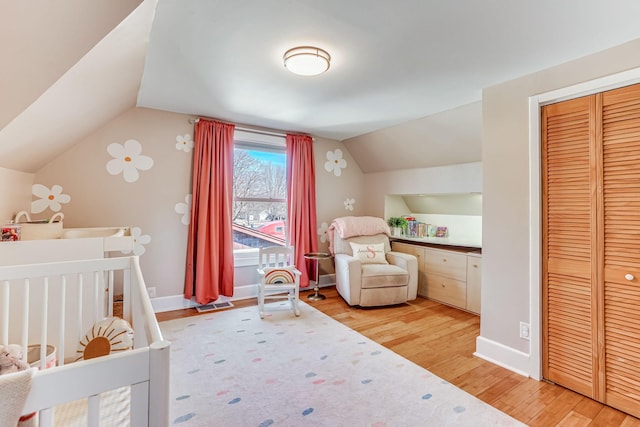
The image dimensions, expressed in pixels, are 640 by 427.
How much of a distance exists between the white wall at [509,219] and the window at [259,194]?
2537mm

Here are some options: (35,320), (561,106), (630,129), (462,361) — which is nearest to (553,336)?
(462,361)

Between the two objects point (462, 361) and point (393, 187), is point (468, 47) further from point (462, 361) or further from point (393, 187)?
point (393, 187)

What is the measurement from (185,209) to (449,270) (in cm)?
318

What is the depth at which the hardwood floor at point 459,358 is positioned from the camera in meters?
1.70

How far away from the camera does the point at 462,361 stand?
226cm

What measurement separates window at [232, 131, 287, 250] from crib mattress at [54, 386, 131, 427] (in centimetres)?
267

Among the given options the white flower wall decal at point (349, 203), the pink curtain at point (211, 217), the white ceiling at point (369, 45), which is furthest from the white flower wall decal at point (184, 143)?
the white flower wall decal at point (349, 203)

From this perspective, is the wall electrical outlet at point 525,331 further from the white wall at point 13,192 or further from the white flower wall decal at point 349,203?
the white wall at point 13,192

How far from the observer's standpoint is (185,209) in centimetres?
337

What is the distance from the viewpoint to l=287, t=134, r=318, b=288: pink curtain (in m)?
3.99

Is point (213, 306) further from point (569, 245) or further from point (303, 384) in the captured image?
point (569, 245)

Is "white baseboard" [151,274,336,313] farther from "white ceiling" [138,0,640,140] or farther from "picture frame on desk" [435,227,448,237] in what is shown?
"picture frame on desk" [435,227,448,237]

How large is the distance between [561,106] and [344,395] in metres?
2.35

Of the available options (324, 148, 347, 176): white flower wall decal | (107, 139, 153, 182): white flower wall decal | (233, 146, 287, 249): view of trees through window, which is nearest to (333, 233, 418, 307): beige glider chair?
(233, 146, 287, 249): view of trees through window
